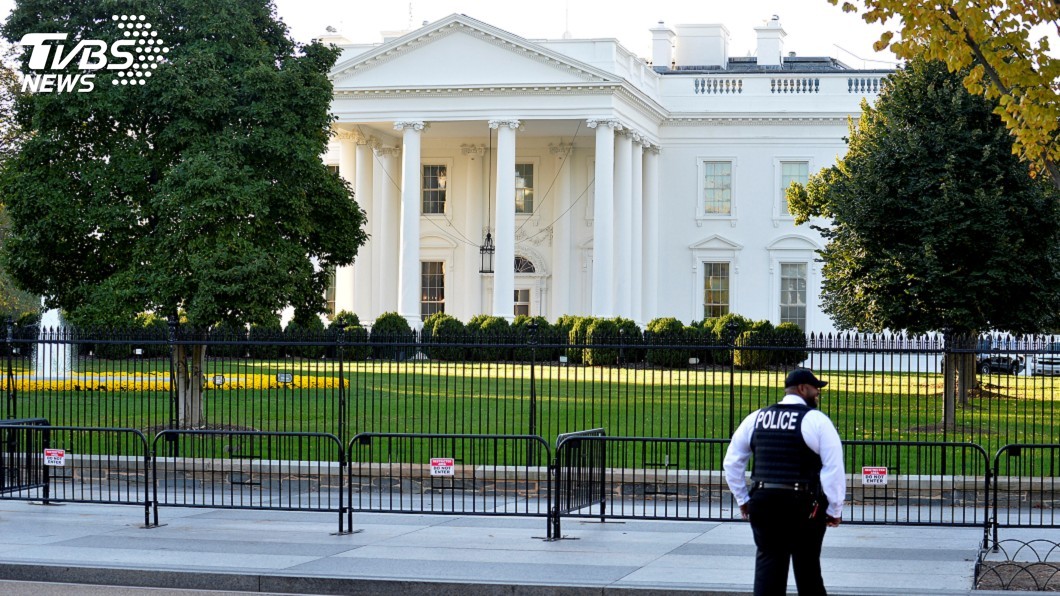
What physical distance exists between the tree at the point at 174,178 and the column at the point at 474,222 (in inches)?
1155

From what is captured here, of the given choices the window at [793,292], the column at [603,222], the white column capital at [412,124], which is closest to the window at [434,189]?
the white column capital at [412,124]

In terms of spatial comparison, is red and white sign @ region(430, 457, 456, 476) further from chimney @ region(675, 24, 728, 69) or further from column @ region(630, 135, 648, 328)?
chimney @ region(675, 24, 728, 69)

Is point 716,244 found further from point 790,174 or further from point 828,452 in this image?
point 828,452

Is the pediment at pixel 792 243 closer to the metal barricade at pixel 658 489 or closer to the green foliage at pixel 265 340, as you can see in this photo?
the green foliage at pixel 265 340

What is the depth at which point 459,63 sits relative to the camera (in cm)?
4597

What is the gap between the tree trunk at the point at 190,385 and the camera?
66.1 feet

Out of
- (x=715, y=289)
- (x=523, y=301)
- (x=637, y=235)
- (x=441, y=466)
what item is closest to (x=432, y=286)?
(x=523, y=301)

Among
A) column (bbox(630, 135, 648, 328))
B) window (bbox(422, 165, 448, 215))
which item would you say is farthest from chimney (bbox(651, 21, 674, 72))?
window (bbox(422, 165, 448, 215))

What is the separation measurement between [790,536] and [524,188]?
1720 inches

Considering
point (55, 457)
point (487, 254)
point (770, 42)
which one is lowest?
point (55, 457)

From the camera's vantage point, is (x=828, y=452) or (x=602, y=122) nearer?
(x=828, y=452)

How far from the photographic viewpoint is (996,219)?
22.0m

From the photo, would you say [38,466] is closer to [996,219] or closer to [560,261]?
[996,219]

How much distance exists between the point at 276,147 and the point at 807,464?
14.1 metres
